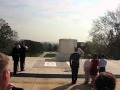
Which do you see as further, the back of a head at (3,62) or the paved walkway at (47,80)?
the paved walkway at (47,80)

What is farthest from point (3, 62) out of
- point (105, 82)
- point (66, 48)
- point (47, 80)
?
point (66, 48)

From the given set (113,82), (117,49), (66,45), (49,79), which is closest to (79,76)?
(49,79)

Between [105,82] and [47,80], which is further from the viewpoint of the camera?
[47,80]

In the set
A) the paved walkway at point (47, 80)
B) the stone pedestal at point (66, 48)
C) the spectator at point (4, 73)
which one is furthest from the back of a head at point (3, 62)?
the stone pedestal at point (66, 48)

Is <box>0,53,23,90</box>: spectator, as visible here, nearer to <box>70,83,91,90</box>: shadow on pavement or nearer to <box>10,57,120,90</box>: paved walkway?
<box>10,57,120,90</box>: paved walkway

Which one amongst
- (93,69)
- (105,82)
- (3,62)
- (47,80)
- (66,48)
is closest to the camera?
(3,62)

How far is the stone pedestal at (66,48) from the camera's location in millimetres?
28844

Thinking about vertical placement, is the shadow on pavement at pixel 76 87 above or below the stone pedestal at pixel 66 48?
below

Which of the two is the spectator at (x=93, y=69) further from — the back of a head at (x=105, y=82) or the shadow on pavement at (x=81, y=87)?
the back of a head at (x=105, y=82)

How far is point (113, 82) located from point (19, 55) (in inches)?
641

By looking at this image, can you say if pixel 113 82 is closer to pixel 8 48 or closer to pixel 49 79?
pixel 49 79

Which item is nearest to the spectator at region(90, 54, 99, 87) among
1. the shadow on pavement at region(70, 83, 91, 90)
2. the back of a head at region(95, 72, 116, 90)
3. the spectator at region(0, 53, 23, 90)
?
the shadow on pavement at region(70, 83, 91, 90)

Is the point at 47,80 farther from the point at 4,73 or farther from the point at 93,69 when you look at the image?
the point at 4,73

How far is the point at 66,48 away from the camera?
1143 inches
